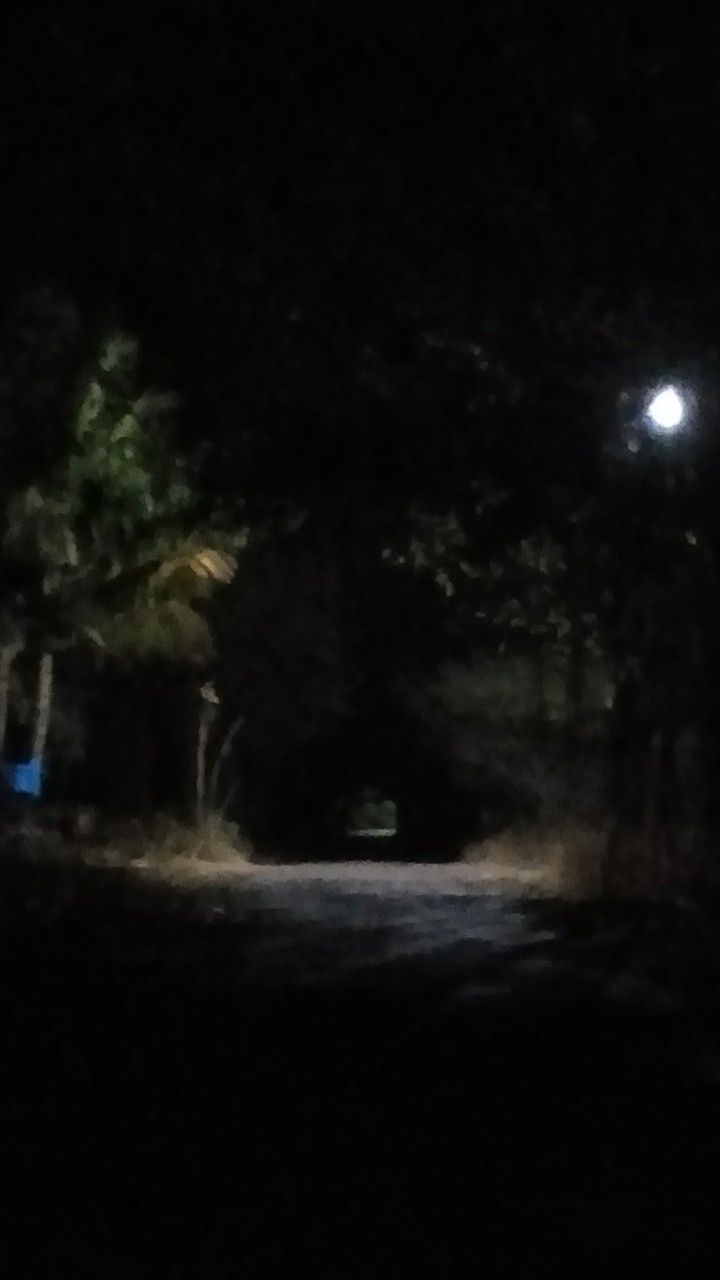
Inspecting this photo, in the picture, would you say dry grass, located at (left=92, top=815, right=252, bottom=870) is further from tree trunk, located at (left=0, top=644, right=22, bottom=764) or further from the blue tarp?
tree trunk, located at (left=0, top=644, right=22, bottom=764)

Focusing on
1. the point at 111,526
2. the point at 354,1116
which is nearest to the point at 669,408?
the point at 354,1116

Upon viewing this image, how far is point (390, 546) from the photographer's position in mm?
22375

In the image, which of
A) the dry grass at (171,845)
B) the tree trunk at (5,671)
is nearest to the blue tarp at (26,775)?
the tree trunk at (5,671)

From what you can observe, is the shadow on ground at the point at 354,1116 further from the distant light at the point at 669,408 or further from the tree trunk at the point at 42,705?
the tree trunk at the point at 42,705

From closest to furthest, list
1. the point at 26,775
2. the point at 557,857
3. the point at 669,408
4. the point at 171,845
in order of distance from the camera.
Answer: the point at 669,408 < the point at 557,857 < the point at 171,845 < the point at 26,775

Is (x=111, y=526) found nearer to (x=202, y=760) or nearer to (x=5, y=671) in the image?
(x=5, y=671)

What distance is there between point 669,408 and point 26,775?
1133 cm

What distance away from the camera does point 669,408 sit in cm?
1272

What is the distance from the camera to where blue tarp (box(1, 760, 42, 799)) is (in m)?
21.4

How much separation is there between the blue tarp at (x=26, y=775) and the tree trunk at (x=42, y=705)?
109 mm

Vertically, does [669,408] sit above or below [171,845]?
above

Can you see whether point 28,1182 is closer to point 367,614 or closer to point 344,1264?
point 344,1264

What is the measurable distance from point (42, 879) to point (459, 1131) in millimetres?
8146

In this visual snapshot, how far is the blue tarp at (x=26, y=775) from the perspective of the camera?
2144 centimetres
